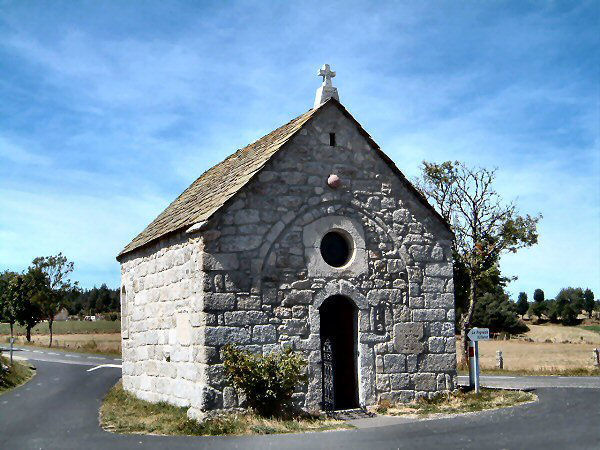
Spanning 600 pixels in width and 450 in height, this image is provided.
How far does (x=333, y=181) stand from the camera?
44.4ft

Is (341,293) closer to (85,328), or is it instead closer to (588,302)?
(85,328)

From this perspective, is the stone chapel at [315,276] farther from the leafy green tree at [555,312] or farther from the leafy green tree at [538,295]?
the leafy green tree at [538,295]

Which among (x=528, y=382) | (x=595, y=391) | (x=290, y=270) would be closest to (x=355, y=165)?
(x=290, y=270)

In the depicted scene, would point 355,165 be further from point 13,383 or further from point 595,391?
point 13,383

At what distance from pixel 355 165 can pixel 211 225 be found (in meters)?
3.44

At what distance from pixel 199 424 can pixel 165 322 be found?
328cm

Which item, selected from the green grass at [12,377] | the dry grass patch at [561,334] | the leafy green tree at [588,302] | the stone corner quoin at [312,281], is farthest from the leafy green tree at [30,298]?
the leafy green tree at [588,302]

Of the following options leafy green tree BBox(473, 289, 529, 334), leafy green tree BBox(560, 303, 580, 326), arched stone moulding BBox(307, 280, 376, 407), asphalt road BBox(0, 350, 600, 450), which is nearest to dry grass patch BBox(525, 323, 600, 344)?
leafy green tree BBox(473, 289, 529, 334)

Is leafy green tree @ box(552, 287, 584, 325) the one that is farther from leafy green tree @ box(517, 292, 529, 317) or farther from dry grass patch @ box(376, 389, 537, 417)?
dry grass patch @ box(376, 389, 537, 417)

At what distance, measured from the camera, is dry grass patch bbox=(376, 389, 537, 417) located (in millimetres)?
12953

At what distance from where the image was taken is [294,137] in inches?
530

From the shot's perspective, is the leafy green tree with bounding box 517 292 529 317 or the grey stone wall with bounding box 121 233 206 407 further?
the leafy green tree with bounding box 517 292 529 317

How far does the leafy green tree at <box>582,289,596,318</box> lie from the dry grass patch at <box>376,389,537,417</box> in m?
84.6

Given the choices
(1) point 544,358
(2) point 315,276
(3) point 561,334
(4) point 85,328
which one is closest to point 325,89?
(2) point 315,276
